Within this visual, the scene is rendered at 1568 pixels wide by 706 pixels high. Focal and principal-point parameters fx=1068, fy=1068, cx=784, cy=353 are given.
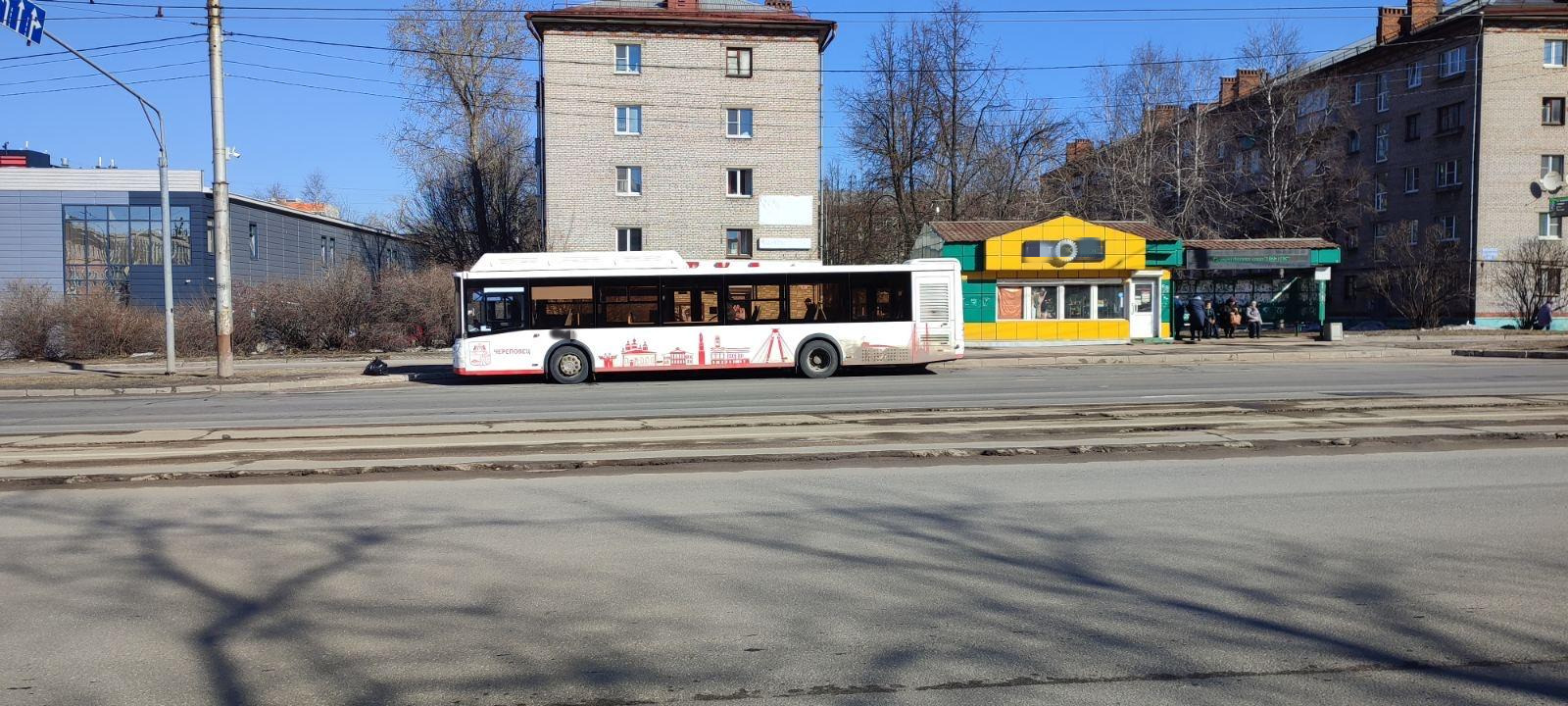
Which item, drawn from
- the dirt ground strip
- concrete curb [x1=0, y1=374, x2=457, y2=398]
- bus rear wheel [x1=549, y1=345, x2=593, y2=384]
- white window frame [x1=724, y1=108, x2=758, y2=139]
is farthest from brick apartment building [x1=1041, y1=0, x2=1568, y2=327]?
concrete curb [x1=0, y1=374, x2=457, y2=398]

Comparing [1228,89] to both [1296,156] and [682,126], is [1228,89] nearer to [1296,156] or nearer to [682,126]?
[1296,156]

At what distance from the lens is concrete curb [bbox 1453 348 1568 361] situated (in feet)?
84.8

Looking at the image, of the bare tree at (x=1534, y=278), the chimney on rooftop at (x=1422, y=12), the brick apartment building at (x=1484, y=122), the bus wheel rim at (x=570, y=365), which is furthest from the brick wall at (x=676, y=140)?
the chimney on rooftop at (x=1422, y=12)

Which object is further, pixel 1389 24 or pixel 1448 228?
pixel 1389 24

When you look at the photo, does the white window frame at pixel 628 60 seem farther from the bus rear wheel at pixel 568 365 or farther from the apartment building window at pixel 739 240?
the bus rear wheel at pixel 568 365

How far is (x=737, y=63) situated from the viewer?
140ft

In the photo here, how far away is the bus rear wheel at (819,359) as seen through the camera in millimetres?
21953

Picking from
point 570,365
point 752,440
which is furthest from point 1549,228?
point 752,440

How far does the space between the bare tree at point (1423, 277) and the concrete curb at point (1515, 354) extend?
1355cm

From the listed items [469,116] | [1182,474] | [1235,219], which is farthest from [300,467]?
[1235,219]

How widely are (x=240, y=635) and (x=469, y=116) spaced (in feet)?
153

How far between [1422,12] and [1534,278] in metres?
18.1

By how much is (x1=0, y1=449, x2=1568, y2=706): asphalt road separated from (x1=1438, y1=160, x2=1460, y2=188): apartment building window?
4764 centimetres

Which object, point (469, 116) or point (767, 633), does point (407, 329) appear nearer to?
point (469, 116)
